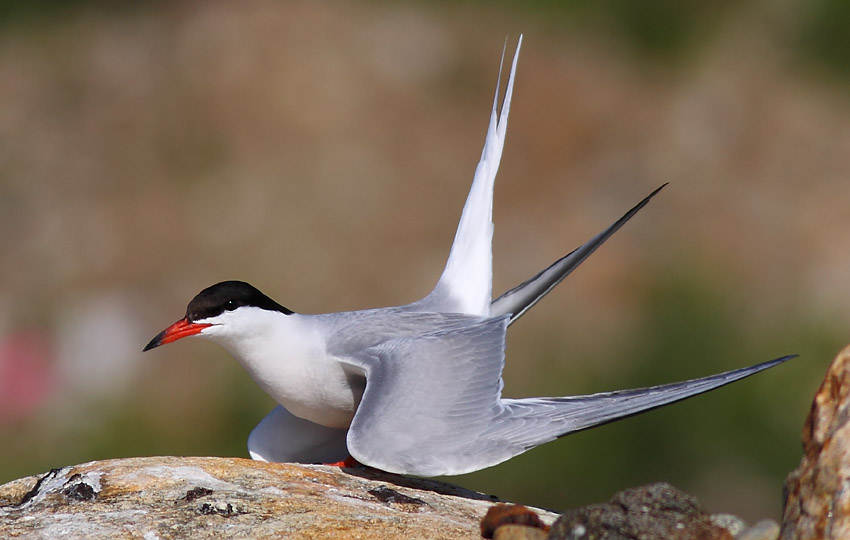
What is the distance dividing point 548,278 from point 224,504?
5.63 feet

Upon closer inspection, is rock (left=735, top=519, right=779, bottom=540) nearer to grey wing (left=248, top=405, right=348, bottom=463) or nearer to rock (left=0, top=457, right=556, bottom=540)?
rock (left=0, top=457, right=556, bottom=540)

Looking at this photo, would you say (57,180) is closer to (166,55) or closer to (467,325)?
(166,55)

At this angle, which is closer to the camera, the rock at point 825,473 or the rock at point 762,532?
the rock at point 825,473

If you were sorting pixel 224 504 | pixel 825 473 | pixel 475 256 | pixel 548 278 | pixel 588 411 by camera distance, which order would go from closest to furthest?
pixel 825 473 < pixel 224 504 < pixel 588 411 < pixel 548 278 < pixel 475 256

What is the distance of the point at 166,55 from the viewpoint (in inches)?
473

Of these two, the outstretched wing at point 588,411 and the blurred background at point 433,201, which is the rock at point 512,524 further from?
the blurred background at point 433,201

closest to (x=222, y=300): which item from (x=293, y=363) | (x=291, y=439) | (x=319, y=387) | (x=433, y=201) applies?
(x=293, y=363)

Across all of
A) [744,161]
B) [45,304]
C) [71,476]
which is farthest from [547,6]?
[71,476]

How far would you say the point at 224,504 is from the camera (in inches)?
155

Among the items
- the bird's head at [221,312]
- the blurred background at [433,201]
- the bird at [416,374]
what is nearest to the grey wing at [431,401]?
the bird at [416,374]

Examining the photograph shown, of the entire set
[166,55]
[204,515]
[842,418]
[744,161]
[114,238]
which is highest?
[166,55]

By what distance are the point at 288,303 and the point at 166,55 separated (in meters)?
3.18

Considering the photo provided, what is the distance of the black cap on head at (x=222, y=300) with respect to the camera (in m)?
4.80

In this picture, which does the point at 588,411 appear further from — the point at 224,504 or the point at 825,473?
the point at 224,504
